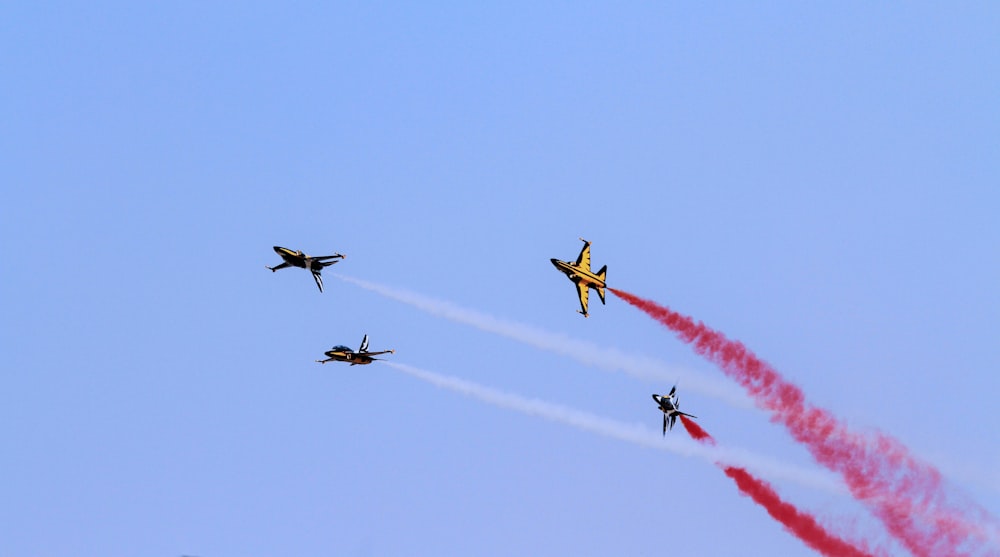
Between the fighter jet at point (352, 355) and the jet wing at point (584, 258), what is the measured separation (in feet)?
64.5

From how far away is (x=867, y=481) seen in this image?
10088 centimetres

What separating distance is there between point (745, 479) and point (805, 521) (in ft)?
20.0

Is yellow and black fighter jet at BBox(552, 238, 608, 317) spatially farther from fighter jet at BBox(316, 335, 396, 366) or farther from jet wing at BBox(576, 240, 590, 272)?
fighter jet at BBox(316, 335, 396, 366)

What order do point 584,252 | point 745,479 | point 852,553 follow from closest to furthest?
point 852,553
point 745,479
point 584,252

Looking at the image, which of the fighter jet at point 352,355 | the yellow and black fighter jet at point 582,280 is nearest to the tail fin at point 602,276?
the yellow and black fighter jet at point 582,280

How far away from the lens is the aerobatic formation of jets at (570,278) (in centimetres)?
10125

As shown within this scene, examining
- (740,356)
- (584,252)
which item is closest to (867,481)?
(740,356)

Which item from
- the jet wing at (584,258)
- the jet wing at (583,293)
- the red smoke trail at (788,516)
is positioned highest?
the jet wing at (584,258)

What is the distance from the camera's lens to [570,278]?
368 ft

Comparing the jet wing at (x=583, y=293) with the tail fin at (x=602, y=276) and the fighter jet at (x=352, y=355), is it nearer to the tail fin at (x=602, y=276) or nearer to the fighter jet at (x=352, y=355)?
the tail fin at (x=602, y=276)

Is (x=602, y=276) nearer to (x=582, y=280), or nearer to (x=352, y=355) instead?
(x=582, y=280)

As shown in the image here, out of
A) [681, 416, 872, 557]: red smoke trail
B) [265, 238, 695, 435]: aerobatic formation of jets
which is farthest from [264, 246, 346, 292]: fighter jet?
[681, 416, 872, 557]: red smoke trail

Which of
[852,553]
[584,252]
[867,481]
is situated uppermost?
[584,252]

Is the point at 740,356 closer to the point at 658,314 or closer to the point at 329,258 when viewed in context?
the point at 658,314
